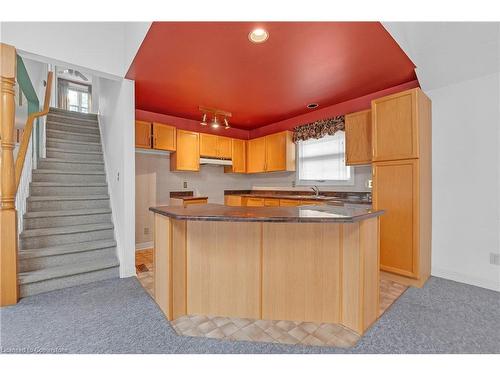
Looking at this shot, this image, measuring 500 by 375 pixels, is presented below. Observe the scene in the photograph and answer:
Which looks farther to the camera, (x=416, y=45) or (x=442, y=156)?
(x=442, y=156)

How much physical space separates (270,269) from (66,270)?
87.6 inches

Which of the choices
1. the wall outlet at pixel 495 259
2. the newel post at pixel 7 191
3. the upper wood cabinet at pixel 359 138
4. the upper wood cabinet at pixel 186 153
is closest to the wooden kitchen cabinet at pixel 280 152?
the upper wood cabinet at pixel 359 138

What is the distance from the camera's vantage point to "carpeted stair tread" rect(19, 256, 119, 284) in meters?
2.26

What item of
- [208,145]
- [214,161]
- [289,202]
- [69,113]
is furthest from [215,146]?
[69,113]

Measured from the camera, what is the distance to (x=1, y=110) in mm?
2041

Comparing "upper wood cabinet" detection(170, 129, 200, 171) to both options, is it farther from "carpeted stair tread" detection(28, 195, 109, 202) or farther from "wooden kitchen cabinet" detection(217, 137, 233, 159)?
"carpeted stair tread" detection(28, 195, 109, 202)

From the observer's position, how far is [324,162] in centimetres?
411

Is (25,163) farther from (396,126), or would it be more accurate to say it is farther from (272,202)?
(396,126)

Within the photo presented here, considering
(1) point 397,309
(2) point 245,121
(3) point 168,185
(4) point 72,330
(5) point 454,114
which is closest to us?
(4) point 72,330

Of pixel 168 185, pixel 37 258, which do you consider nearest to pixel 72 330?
pixel 37 258

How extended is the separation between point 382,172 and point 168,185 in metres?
3.57

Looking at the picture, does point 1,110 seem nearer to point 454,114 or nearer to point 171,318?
point 171,318

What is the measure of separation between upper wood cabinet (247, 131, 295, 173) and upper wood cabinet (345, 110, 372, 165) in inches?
50.3

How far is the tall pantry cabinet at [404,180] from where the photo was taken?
2.45 metres
